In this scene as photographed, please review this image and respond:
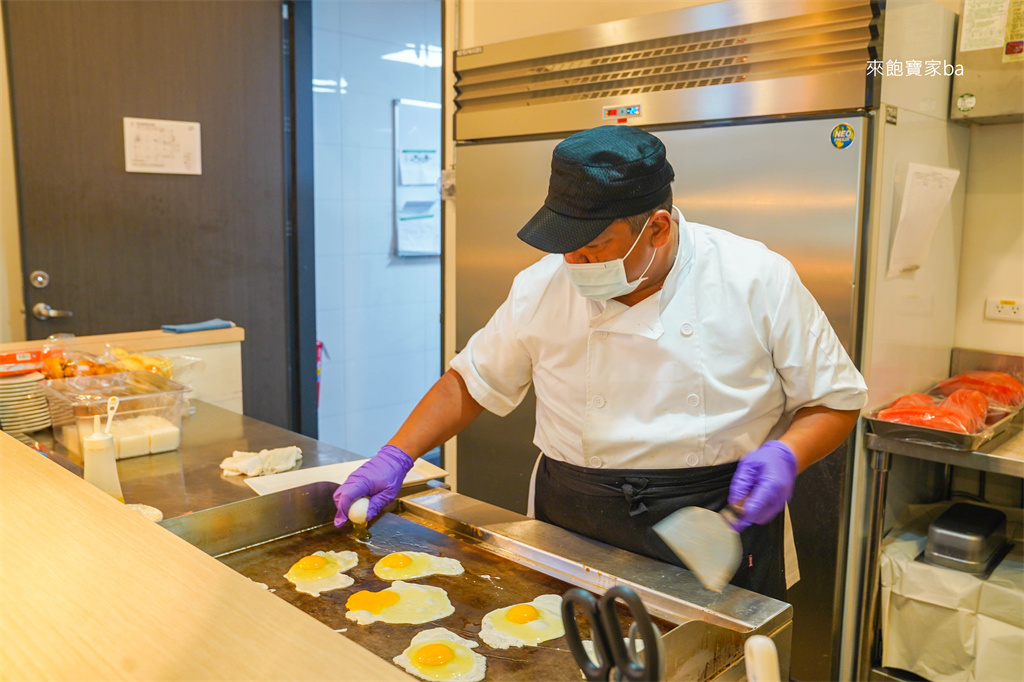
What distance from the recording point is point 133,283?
139 inches

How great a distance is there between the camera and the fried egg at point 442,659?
1126mm

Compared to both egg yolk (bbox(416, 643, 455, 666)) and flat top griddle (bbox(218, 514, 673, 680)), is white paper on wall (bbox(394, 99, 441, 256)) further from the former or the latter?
egg yolk (bbox(416, 643, 455, 666))

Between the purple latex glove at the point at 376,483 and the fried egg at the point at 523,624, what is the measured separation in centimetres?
42

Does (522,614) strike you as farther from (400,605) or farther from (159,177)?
(159,177)

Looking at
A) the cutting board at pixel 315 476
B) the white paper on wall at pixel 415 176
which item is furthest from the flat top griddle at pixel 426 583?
the white paper on wall at pixel 415 176

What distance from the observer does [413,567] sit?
1.45m

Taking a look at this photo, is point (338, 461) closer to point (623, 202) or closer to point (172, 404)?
point (172, 404)

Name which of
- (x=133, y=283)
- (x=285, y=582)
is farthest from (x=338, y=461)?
(x=133, y=283)

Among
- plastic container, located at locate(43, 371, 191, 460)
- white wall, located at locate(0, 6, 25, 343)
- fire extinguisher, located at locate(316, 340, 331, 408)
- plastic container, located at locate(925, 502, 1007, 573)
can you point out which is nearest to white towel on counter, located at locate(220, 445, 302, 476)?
plastic container, located at locate(43, 371, 191, 460)

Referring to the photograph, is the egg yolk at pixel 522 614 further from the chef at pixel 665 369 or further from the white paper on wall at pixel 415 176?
the white paper on wall at pixel 415 176

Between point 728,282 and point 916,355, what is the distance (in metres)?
1.07

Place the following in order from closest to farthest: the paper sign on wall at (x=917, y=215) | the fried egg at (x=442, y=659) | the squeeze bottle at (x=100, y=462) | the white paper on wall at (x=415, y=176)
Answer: the fried egg at (x=442, y=659)
the squeeze bottle at (x=100, y=462)
the paper sign on wall at (x=917, y=215)
the white paper on wall at (x=415, y=176)

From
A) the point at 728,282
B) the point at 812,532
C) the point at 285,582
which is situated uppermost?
the point at 728,282

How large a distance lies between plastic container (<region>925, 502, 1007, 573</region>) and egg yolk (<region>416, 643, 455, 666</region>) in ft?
5.31
